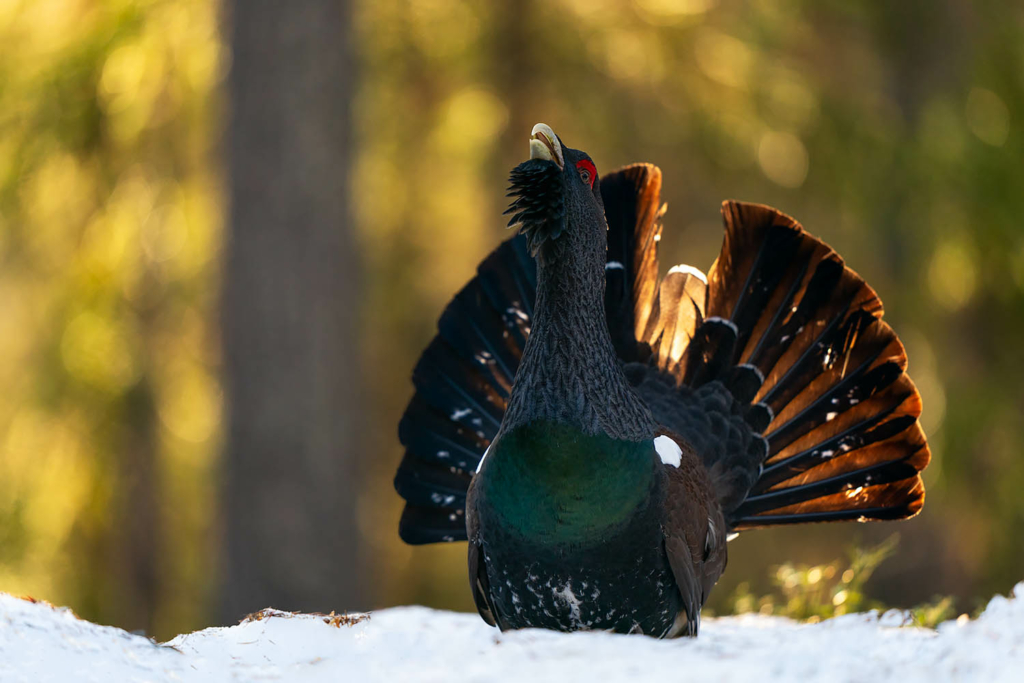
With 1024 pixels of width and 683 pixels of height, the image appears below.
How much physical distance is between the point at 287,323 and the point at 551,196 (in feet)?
13.1

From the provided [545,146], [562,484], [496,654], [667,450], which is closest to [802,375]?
[667,450]

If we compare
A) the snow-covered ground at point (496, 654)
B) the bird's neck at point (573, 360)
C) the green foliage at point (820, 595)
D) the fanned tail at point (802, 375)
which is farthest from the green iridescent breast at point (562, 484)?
the green foliage at point (820, 595)

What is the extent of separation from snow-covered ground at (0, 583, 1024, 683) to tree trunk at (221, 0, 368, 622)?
12.6 feet

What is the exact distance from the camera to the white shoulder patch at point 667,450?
352cm

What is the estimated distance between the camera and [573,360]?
3369mm

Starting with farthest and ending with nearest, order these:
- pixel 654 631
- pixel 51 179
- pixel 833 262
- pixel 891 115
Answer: pixel 891 115 → pixel 51 179 → pixel 833 262 → pixel 654 631

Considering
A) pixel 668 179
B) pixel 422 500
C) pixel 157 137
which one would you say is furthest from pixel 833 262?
pixel 157 137

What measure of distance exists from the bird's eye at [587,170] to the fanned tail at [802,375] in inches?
35.8

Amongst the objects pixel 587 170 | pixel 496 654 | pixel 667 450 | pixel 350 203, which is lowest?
pixel 496 654

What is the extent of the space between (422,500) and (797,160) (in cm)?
612

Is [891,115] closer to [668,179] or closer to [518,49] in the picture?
[668,179]

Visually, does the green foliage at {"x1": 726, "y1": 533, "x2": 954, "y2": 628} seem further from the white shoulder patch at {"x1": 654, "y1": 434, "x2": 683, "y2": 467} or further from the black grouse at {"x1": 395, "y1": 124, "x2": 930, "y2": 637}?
the white shoulder patch at {"x1": 654, "y1": 434, "x2": 683, "y2": 467}

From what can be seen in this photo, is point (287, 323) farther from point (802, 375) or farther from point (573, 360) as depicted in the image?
point (573, 360)

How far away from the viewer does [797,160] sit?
9242 mm
